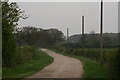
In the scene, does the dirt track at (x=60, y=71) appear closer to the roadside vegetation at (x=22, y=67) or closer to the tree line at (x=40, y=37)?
the roadside vegetation at (x=22, y=67)

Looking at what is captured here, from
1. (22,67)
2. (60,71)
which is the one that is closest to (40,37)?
(22,67)

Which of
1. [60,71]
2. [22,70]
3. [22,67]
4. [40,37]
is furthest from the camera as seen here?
[40,37]

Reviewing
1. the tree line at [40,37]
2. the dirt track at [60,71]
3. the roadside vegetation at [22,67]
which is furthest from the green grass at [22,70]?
the tree line at [40,37]

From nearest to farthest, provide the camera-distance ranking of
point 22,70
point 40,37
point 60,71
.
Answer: point 60,71 → point 22,70 → point 40,37

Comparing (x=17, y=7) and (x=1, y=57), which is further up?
(x=17, y=7)

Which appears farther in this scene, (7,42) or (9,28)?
(7,42)

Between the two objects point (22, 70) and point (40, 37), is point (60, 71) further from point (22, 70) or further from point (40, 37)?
point (40, 37)

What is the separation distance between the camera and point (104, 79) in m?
17.7

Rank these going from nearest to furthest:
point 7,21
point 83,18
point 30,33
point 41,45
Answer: point 7,21
point 83,18
point 30,33
point 41,45

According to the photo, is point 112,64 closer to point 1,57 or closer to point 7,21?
point 7,21

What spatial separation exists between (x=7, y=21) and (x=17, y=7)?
7.38 ft

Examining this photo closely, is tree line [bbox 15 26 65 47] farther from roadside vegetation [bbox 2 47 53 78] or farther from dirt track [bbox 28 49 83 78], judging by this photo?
dirt track [bbox 28 49 83 78]

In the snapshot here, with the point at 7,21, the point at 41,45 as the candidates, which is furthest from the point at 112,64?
the point at 41,45

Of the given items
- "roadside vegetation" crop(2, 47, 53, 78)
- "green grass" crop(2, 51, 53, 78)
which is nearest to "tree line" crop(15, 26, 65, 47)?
"roadside vegetation" crop(2, 47, 53, 78)
